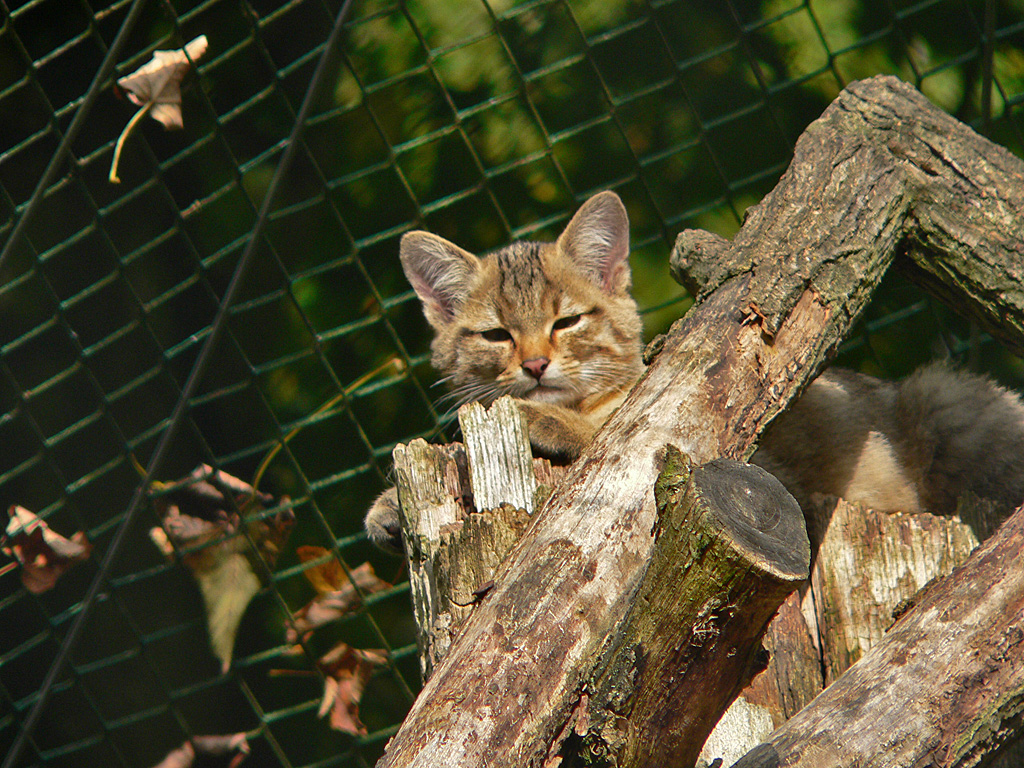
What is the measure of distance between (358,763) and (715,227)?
9.21 ft

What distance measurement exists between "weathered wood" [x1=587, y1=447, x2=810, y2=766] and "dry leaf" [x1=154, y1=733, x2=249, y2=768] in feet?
10.3

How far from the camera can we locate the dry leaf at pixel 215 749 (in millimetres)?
3883

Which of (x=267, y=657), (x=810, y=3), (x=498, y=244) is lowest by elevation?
(x=267, y=657)

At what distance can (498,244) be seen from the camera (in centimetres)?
365

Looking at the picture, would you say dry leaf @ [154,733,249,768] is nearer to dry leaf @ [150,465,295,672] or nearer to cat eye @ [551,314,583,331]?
dry leaf @ [150,465,295,672]

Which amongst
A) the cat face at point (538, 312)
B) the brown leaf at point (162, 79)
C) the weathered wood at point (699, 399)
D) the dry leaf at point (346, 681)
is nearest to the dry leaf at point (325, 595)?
the dry leaf at point (346, 681)

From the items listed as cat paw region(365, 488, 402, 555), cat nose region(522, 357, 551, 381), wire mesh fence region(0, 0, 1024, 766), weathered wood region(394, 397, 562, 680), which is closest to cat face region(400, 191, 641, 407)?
cat nose region(522, 357, 551, 381)

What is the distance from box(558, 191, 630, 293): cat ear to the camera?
10.0 feet

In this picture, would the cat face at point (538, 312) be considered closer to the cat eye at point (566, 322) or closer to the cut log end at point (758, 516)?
the cat eye at point (566, 322)

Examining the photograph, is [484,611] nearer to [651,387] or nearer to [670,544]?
[670,544]

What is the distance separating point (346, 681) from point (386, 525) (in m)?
1.64

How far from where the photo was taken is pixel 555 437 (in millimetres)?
2340

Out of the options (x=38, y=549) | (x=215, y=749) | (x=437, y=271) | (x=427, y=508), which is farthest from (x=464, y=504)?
(x=38, y=549)

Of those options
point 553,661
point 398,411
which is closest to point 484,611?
point 553,661
